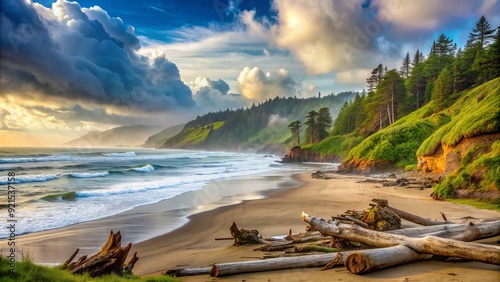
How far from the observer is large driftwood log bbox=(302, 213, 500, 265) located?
19.9ft

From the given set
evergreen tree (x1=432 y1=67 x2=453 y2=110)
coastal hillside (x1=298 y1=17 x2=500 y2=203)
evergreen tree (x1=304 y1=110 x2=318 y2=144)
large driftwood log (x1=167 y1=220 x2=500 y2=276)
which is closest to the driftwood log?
large driftwood log (x1=167 y1=220 x2=500 y2=276)

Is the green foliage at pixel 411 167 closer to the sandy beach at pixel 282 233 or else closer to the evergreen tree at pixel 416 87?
the sandy beach at pixel 282 233

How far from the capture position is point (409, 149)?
36.0m

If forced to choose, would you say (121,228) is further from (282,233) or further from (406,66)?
(406,66)

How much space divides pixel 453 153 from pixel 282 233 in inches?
631

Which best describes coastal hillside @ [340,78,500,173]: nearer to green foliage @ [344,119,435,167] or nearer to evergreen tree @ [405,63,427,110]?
green foliage @ [344,119,435,167]

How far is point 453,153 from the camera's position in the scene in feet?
72.3

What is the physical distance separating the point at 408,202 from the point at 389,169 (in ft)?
67.2

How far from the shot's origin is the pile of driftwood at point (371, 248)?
620cm

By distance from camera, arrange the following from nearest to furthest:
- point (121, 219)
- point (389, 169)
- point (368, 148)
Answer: point (121, 219) < point (389, 169) < point (368, 148)

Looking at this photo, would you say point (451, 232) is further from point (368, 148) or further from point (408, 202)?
point (368, 148)

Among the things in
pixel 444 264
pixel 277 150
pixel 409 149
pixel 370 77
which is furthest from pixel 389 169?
pixel 277 150

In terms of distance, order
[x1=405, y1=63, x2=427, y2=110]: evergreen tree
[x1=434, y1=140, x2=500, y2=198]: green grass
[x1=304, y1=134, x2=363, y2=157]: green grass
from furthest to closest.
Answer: [x1=304, y1=134, x2=363, y2=157]: green grass, [x1=405, y1=63, x2=427, y2=110]: evergreen tree, [x1=434, y1=140, x2=500, y2=198]: green grass

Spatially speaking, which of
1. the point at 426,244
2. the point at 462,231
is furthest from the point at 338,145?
the point at 426,244
